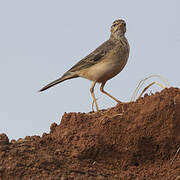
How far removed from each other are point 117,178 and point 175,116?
145 centimetres

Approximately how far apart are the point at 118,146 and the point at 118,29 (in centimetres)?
404

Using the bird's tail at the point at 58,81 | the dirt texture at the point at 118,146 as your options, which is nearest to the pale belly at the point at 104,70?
the bird's tail at the point at 58,81

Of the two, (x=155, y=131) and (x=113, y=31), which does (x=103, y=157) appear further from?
(x=113, y=31)

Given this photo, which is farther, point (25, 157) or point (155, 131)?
point (155, 131)

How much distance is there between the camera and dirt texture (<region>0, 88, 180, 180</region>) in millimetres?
5465

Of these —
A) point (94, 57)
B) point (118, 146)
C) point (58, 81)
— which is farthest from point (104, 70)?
point (118, 146)

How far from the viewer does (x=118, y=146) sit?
6004mm

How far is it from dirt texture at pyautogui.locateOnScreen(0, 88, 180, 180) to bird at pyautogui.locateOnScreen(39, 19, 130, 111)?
6.12 feet

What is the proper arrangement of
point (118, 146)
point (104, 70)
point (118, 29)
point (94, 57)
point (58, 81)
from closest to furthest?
point (118, 146)
point (104, 70)
point (94, 57)
point (58, 81)
point (118, 29)

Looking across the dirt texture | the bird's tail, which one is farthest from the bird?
the dirt texture

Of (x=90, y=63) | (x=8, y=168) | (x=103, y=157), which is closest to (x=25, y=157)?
(x=8, y=168)

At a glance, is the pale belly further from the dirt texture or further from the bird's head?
the dirt texture

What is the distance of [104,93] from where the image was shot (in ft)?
29.7

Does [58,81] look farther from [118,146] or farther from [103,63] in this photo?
[118,146]
